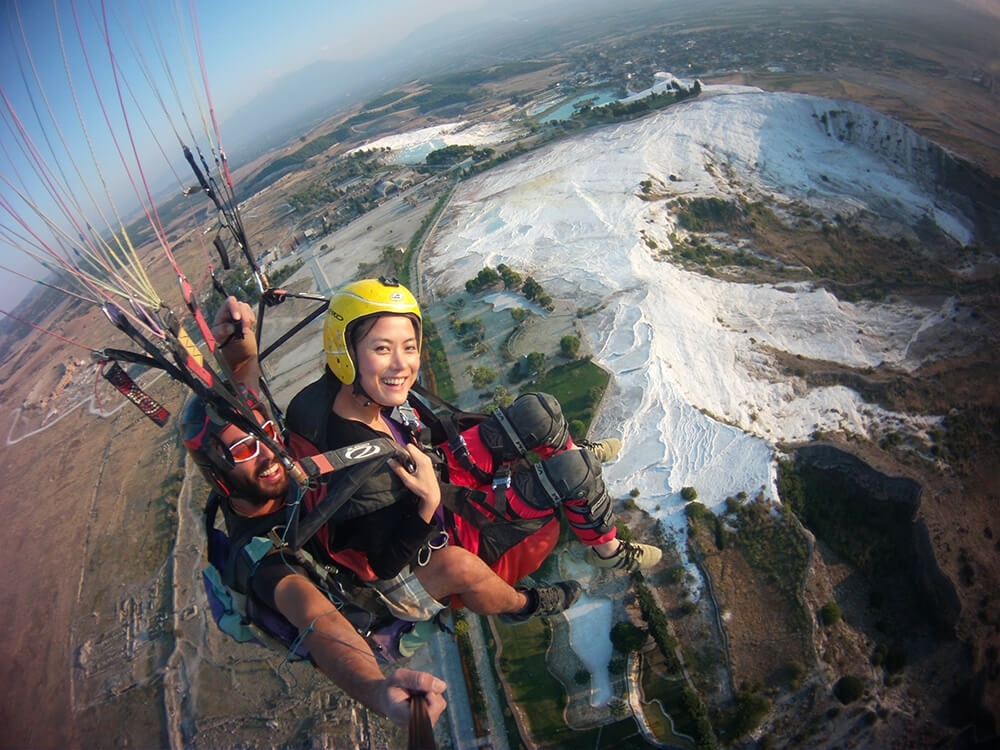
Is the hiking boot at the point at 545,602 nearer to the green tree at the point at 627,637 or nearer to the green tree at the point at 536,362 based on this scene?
the green tree at the point at 627,637

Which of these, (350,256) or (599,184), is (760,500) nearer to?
(599,184)

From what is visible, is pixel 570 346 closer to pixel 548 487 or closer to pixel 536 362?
pixel 536 362

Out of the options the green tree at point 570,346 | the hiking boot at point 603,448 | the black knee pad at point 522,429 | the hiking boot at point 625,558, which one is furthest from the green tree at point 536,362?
the black knee pad at point 522,429

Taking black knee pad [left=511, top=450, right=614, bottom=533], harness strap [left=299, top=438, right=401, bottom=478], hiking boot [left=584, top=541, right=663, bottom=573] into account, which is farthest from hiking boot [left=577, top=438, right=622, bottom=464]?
harness strap [left=299, top=438, right=401, bottom=478]

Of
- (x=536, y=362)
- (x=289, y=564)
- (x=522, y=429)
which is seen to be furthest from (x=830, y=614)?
(x=289, y=564)

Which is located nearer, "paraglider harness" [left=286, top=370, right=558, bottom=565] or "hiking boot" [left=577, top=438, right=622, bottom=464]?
"paraglider harness" [left=286, top=370, right=558, bottom=565]

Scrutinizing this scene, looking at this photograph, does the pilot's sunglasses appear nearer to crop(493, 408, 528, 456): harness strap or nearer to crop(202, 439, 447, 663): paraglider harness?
crop(202, 439, 447, 663): paraglider harness
